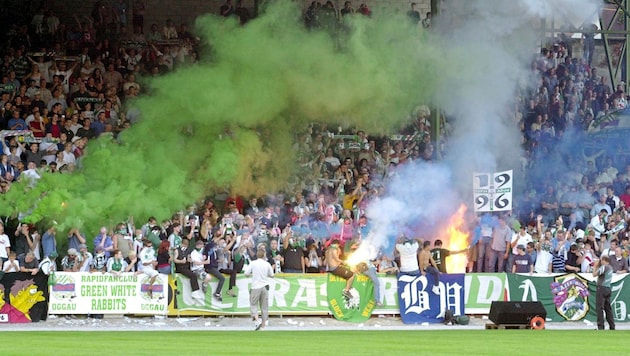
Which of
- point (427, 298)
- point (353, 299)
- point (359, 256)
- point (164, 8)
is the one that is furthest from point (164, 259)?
point (164, 8)

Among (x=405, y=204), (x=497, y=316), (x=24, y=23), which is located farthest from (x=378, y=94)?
(x=24, y=23)

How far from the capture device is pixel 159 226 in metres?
26.3

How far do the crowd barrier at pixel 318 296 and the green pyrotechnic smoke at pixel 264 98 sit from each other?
2870 mm

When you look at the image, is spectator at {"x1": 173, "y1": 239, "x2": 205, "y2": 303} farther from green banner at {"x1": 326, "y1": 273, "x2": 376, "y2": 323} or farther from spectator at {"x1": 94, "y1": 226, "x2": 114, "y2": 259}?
green banner at {"x1": 326, "y1": 273, "x2": 376, "y2": 323}

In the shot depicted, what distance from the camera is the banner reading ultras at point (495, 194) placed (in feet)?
85.8

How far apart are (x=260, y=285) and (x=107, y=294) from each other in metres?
3.06

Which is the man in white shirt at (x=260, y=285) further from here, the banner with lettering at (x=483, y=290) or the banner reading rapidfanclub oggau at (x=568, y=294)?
the banner reading rapidfanclub oggau at (x=568, y=294)

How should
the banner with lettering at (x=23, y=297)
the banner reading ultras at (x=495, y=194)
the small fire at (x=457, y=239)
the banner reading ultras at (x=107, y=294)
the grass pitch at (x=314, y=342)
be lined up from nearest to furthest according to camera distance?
1. the grass pitch at (x=314, y=342)
2. the banner with lettering at (x=23, y=297)
3. the banner reading ultras at (x=107, y=294)
4. the banner reading ultras at (x=495, y=194)
5. the small fire at (x=457, y=239)

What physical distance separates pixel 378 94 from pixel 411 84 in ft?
2.60

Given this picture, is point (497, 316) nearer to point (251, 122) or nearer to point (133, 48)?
point (251, 122)

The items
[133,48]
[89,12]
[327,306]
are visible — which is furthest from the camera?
[89,12]

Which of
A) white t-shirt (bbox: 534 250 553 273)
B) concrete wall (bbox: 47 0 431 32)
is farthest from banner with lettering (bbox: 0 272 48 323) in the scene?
concrete wall (bbox: 47 0 431 32)

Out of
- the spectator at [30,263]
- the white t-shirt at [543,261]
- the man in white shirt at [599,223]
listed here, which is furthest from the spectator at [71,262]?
the man in white shirt at [599,223]

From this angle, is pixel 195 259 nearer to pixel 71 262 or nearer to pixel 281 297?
pixel 281 297
